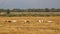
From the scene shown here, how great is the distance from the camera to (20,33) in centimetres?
1555

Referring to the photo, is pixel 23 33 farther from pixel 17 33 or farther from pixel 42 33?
pixel 42 33

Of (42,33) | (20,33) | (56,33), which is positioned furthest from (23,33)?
(56,33)

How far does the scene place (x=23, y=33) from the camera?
15453 mm

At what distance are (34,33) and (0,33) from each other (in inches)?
105

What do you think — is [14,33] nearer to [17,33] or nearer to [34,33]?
[17,33]

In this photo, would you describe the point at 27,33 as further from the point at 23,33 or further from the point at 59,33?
the point at 59,33

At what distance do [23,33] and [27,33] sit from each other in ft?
1.05

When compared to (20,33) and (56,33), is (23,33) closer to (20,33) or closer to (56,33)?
(20,33)

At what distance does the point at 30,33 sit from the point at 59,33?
2.27 m

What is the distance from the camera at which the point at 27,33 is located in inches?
608

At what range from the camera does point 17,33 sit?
50.5 feet

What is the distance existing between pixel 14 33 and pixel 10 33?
1.26ft

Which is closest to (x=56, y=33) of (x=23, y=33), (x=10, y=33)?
(x=23, y=33)

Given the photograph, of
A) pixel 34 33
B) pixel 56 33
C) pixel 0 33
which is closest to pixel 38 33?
pixel 34 33
